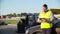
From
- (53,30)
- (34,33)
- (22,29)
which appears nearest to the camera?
(53,30)

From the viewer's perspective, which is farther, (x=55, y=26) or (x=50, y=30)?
(x=55, y=26)

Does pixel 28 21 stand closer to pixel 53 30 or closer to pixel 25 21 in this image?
pixel 25 21

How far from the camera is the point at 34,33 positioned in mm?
11945

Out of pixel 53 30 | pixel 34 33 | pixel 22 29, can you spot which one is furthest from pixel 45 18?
pixel 22 29

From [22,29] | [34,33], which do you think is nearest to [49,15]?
[34,33]

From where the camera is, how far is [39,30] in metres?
11.6

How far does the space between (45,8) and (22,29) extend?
11.9 meters

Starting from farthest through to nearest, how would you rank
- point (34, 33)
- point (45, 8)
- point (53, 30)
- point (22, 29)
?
point (22, 29) → point (34, 33) → point (53, 30) → point (45, 8)

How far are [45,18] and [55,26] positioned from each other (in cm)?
104

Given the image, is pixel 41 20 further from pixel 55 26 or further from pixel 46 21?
pixel 55 26

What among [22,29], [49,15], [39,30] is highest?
[49,15]

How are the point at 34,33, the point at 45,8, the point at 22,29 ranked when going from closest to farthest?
1. the point at 45,8
2. the point at 34,33
3. the point at 22,29

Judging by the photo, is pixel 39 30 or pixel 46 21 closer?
pixel 46 21

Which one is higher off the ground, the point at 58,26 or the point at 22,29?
the point at 58,26
